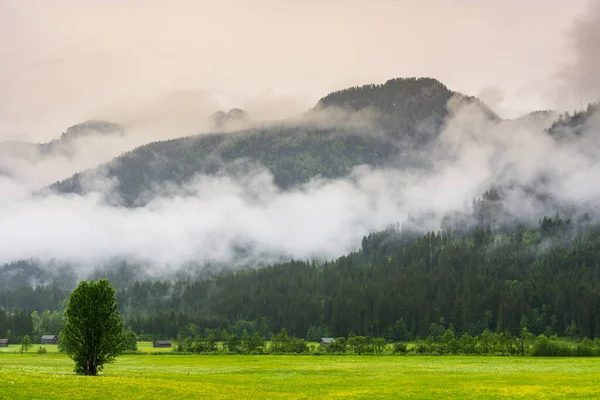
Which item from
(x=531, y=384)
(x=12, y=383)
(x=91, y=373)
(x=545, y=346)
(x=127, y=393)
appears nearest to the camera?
(x=12, y=383)

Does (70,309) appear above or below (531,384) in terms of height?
above

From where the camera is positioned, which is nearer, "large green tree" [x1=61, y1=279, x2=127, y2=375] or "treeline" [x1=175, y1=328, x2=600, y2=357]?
"large green tree" [x1=61, y1=279, x2=127, y2=375]

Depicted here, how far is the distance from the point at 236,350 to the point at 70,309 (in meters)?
119

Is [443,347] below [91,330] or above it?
below

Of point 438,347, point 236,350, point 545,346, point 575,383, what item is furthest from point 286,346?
point 575,383

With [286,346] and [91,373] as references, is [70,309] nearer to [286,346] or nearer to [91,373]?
[91,373]

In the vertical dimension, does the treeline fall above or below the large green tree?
below

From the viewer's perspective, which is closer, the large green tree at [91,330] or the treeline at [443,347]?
the large green tree at [91,330]

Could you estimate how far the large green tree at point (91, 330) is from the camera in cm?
7706

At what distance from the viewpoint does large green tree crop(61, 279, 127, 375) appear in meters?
77.1

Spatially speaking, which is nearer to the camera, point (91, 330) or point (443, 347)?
point (91, 330)

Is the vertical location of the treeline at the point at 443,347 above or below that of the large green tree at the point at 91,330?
below

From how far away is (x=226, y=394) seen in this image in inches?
2292

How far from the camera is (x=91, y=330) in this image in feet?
254
